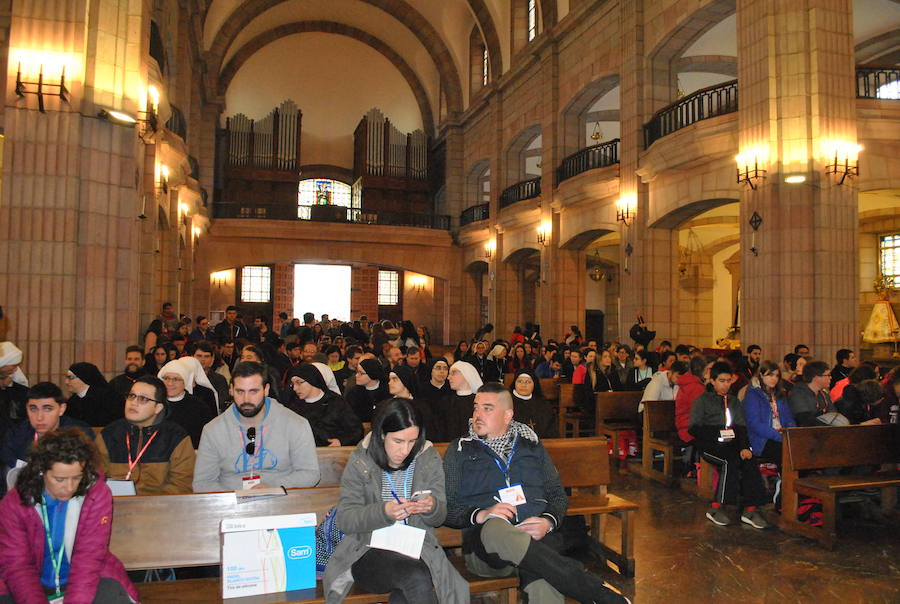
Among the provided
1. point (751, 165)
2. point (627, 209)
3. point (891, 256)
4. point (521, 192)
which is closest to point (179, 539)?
point (751, 165)

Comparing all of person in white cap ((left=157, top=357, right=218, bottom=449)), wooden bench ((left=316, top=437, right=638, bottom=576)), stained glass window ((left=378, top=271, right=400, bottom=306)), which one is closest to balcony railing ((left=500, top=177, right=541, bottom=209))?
stained glass window ((left=378, top=271, right=400, bottom=306))

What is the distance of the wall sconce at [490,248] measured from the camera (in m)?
23.3

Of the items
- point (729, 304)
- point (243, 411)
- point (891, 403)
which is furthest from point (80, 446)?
point (729, 304)

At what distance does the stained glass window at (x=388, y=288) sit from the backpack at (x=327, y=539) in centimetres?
2676

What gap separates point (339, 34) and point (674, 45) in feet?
62.0

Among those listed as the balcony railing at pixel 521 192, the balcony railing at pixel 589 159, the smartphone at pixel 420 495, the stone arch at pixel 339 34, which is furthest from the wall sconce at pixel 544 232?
the smartphone at pixel 420 495

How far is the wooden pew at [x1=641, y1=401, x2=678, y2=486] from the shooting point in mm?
7574

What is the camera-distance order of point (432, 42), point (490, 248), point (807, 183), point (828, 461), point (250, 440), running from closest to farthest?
1. point (250, 440)
2. point (828, 461)
3. point (807, 183)
4. point (490, 248)
5. point (432, 42)

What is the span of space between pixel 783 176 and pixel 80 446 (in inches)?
424

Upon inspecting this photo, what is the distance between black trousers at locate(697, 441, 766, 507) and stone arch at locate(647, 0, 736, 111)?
1008 centimetres

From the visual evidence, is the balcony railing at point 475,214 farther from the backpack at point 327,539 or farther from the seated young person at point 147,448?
the backpack at point 327,539

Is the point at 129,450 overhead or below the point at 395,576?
overhead

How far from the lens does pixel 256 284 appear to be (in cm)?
2853

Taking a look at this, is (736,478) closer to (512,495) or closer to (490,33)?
(512,495)
